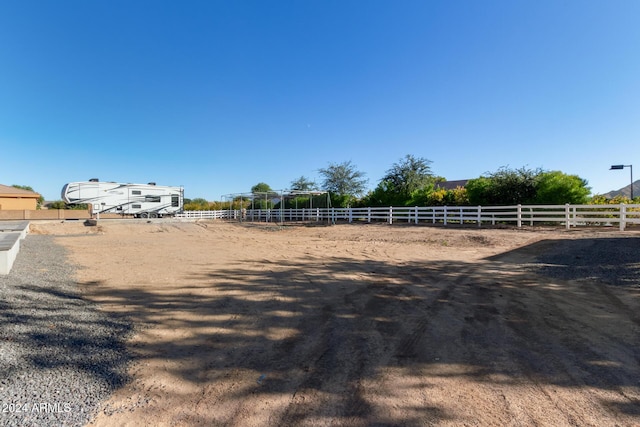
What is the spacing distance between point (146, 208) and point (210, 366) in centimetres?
2902

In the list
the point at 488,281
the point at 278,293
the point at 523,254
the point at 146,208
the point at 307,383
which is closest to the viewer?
the point at 307,383

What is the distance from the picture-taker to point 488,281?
19.0 feet

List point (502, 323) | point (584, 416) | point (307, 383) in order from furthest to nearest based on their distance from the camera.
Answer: point (502, 323)
point (307, 383)
point (584, 416)

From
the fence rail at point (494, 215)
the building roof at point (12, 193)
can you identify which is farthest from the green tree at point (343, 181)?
the building roof at point (12, 193)

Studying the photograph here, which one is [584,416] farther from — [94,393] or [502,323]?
[94,393]

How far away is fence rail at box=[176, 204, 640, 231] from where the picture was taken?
12.6m

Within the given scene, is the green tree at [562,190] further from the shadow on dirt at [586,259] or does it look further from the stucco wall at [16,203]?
the stucco wall at [16,203]

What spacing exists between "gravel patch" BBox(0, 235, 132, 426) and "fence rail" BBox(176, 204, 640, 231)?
1489cm

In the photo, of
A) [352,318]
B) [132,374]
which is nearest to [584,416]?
[352,318]

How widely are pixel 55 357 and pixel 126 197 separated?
28207mm

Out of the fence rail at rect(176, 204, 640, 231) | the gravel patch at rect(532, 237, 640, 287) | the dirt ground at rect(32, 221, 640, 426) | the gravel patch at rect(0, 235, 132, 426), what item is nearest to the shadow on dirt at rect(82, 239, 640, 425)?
the dirt ground at rect(32, 221, 640, 426)

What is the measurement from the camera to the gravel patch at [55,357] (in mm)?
2121

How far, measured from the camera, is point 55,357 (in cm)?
269

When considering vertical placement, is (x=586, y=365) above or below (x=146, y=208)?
below
